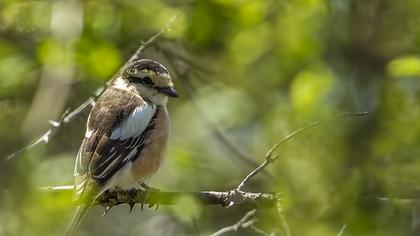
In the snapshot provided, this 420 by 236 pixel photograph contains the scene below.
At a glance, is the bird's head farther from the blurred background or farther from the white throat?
the blurred background

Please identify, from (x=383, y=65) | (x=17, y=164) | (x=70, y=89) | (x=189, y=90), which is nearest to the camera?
(x=17, y=164)

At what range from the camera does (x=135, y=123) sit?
23.4 ft

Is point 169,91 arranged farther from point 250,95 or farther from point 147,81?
point 250,95

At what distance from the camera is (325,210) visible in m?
8.25

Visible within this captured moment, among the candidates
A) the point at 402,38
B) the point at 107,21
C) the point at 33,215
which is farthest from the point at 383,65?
the point at 33,215

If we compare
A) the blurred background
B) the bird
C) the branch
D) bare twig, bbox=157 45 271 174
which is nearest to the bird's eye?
the bird

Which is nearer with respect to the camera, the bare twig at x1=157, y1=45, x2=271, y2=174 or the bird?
the bird

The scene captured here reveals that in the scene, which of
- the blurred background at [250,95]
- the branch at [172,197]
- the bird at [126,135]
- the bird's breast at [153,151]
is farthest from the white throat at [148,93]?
the branch at [172,197]

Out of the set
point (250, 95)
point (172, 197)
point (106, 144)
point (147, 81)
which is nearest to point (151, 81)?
point (147, 81)

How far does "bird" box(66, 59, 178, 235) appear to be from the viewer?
665 cm

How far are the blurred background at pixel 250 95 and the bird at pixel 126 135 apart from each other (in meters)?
0.40

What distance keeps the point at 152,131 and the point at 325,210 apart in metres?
1.75

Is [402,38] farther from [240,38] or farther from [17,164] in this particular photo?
[17,164]

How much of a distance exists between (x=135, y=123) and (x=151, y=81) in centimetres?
35
